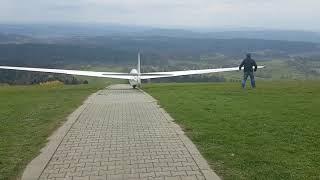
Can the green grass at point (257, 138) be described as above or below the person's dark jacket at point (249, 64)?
below

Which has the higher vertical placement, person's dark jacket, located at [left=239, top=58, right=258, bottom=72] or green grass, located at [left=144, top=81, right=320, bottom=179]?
person's dark jacket, located at [left=239, top=58, right=258, bottom=72]

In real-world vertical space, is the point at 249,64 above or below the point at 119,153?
above

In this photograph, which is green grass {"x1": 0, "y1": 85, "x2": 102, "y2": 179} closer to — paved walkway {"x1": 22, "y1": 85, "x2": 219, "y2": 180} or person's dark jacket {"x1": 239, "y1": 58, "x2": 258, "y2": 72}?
paved walkway {"x1": 22, "y1": 85, "x2": 219, "y2": 180}

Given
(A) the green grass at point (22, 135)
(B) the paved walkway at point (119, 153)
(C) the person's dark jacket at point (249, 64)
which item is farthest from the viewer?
(C) the person's dark jacket at point (249, 64)

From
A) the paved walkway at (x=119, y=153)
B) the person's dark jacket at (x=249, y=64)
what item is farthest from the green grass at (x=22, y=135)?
the person's dark jacket at (x=249, y=64)

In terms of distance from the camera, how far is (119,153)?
923 cm

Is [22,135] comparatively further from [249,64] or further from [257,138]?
[249,64]

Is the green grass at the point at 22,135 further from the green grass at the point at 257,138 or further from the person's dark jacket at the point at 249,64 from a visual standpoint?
the person's dark jacket at the point at 249,64

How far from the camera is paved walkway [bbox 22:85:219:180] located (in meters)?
7.63

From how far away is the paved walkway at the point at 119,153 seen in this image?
7627 millimetres

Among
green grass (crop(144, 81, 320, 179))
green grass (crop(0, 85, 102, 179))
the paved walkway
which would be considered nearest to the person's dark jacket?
green grass (crop(144, 81, 320, 179))

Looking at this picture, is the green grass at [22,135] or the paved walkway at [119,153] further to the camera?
the green grass at [22,135]

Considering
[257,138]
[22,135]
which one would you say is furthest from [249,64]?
[22,135]

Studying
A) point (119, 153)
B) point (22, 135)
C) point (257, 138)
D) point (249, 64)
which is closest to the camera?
point (119, 153)
